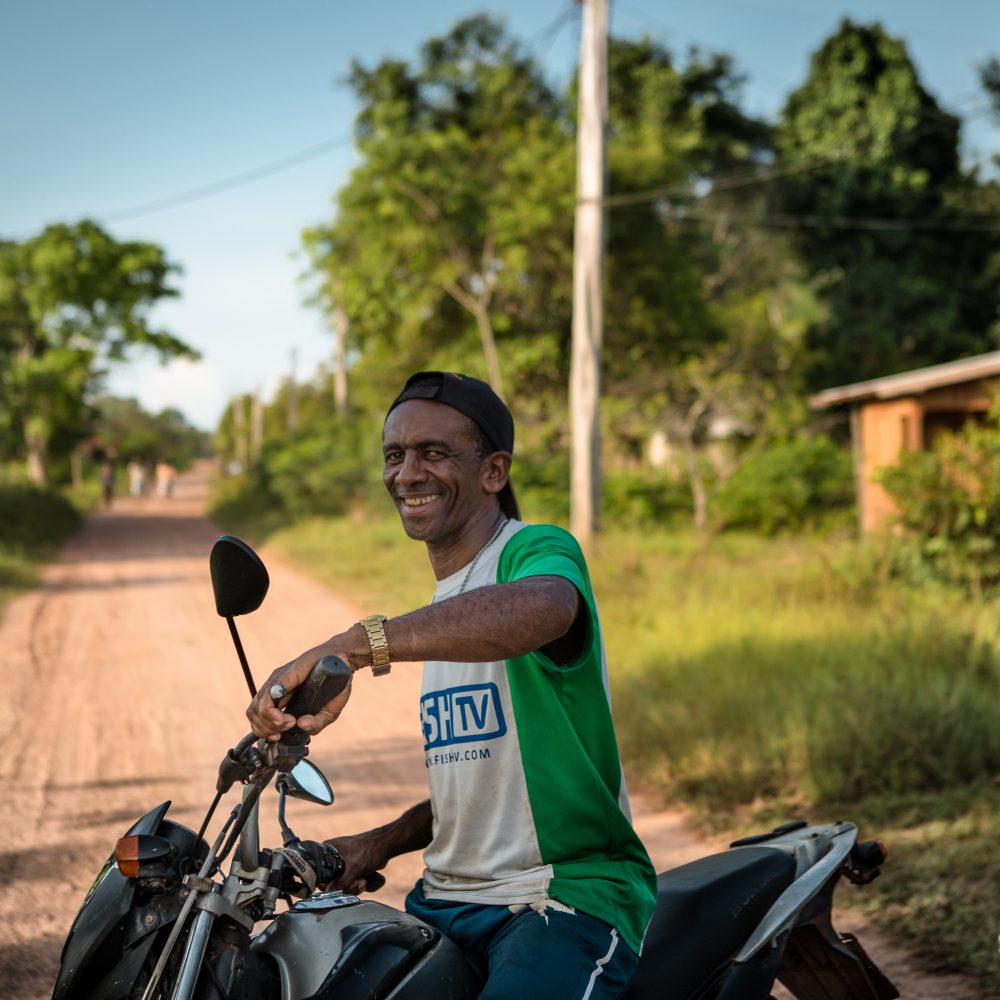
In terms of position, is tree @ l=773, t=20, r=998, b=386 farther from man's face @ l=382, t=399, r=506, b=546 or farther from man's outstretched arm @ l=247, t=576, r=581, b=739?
man's outstretched arm @ l=247, t=576, r=581, b=739

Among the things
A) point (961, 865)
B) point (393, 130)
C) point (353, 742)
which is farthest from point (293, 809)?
point (393, 130)

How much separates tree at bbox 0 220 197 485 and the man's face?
2794cm

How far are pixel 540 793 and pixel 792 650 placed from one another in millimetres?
5727

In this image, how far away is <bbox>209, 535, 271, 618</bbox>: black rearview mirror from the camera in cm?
185

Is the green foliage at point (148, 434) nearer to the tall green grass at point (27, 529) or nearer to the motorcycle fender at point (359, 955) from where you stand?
the tall green grass at point (27, 529)

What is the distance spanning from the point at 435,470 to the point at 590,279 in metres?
10.1

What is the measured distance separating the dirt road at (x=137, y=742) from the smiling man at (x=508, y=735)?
2179mm

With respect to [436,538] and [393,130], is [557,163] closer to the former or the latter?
[393,130]

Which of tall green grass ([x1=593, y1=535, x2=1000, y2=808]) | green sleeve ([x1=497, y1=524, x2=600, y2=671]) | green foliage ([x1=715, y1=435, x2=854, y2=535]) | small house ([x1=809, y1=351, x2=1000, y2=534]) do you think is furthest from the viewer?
green foliage ([x1=715, y1=435, x2=854, y2=535])

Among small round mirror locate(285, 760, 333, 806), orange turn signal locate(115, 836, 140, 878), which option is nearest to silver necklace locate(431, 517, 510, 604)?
small round mirror locate(285, 760, 333, 806)

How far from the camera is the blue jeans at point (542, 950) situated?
76.8 inches

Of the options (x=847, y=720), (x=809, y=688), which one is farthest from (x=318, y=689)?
(x=809, y=688)

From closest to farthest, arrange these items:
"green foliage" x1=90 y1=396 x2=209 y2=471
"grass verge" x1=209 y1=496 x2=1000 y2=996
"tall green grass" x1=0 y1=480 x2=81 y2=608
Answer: "grass verge" x1=209 y1=496 x2=1000 y2=996 < "tall green grass" x1=0 y1=480 x2=81 y2=608 < "green foliage" x1=90 y1=396 x2=209 y2=471

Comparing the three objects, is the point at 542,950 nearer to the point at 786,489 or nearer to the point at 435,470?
the point at 435,470
